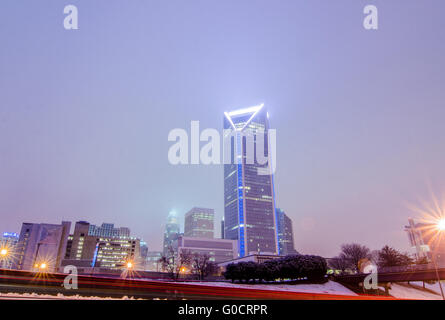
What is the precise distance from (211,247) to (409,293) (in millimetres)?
112132

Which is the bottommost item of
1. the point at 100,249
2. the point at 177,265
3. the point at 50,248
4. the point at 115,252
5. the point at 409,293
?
the point at 409,293

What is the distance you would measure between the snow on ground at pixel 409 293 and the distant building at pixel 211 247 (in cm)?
10583

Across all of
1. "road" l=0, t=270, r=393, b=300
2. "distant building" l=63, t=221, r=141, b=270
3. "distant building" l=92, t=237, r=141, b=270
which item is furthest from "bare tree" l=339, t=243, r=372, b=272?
"distant building" l=92, t=237, r=141, b=270

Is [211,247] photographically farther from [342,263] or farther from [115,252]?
Result: [342,263]

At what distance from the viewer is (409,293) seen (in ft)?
226

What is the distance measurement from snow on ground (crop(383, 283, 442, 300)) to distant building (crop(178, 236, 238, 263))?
4166 inches

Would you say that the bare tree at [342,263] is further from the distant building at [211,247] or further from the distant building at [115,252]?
the distant building at [115,252]

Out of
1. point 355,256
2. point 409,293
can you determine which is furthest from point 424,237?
point 409,293

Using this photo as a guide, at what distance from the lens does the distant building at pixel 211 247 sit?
160 m

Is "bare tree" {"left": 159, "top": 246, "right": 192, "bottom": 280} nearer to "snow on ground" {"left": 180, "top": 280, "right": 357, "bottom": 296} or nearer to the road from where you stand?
"snow on ground" {"left": 180, "top": 280, "right": 357, "bottom": 296}

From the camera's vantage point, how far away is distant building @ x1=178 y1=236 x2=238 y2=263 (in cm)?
16025
